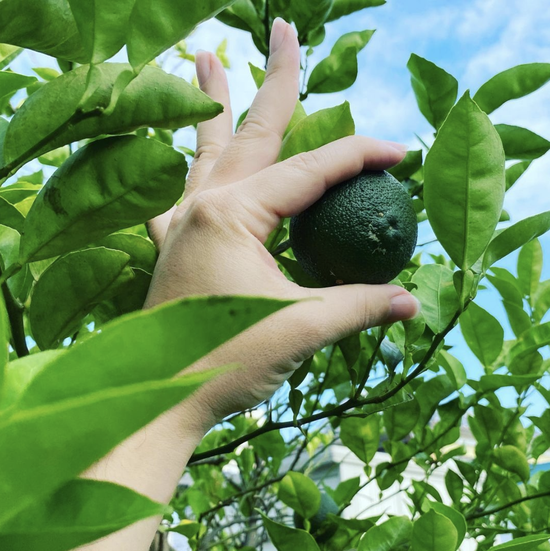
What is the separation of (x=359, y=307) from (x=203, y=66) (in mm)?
498

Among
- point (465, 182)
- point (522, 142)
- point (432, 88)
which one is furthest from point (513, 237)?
point (432, 88)

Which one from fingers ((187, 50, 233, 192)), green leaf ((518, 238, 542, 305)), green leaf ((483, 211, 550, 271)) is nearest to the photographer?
green leaf ((483, 211, 550, 271))

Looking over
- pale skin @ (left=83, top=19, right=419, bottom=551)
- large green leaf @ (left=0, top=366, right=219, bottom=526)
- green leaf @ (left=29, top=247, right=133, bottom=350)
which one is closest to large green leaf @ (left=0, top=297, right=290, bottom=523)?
large green leaf @ (left=0, top=366, right=219, bottom=526)

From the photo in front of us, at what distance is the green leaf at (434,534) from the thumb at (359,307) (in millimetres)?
235

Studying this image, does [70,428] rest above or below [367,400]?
below

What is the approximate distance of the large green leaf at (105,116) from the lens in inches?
22.5

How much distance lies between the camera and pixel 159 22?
19.1 inches

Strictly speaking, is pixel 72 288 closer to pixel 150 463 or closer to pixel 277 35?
pixel 150 463

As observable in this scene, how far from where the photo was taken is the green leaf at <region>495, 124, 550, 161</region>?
0.82 metres

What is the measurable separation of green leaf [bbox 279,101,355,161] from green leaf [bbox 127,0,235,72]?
23cm

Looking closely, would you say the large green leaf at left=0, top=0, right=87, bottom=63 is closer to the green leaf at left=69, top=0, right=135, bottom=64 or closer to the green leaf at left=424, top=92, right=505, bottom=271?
the green leaf at left=69, top=0, right=135, bottom=64

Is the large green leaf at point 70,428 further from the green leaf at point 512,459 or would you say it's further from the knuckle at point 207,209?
the green leaf at point 512,459

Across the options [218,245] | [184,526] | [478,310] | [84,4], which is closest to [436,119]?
[478,310]

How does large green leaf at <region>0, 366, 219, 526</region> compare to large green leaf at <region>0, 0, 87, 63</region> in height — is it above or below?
below
